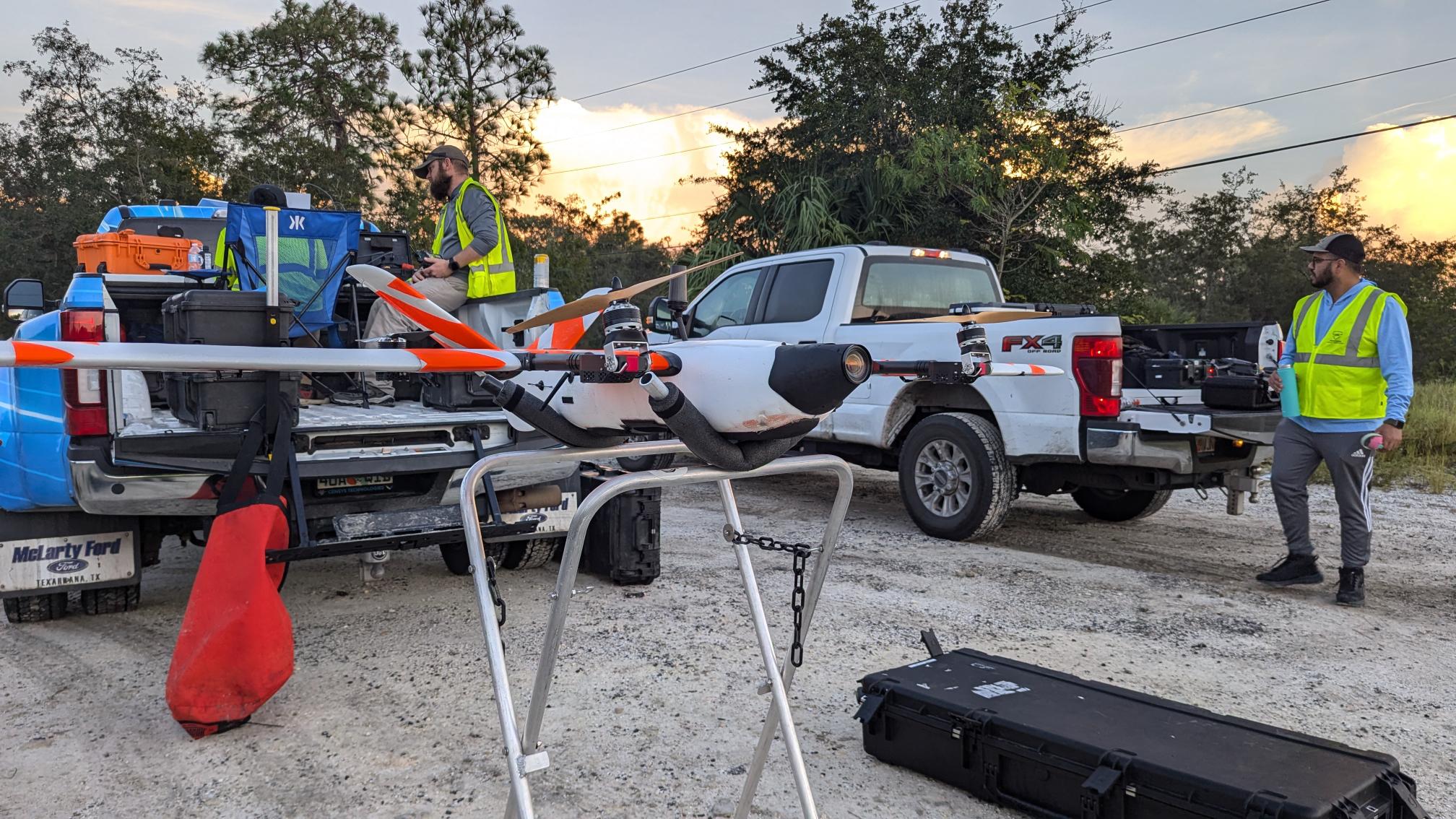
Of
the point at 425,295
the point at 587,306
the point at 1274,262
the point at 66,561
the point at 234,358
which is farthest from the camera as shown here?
the point at 1274,262

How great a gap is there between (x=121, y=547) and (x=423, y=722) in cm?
187

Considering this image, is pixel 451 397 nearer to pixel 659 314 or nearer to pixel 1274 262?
pixel 659 314

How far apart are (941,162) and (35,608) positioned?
590 inches

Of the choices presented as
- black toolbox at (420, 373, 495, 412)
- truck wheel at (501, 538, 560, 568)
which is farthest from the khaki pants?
truck wheel at (501, 538, 560, 568)

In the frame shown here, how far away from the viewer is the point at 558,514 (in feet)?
16.1

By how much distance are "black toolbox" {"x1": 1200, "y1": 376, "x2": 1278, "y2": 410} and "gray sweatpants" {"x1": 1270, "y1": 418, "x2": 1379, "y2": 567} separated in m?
0.42

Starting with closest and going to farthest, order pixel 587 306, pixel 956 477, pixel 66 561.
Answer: pixel 587 306, pixel 66 561, pixel 956 477

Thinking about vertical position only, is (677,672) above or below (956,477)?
below

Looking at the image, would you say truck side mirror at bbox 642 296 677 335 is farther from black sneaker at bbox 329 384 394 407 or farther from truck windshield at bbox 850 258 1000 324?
truck windshield at bbox 850 258 1000 324

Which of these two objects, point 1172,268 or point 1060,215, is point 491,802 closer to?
point 1060,215

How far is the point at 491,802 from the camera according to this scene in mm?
2801

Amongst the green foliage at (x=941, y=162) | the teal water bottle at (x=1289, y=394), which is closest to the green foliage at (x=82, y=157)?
the green foliage at (x=941, y=162)

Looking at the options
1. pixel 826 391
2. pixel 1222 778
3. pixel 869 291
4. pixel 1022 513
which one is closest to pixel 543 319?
pixel 826 391

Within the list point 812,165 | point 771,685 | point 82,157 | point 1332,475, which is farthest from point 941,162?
point 82,157
